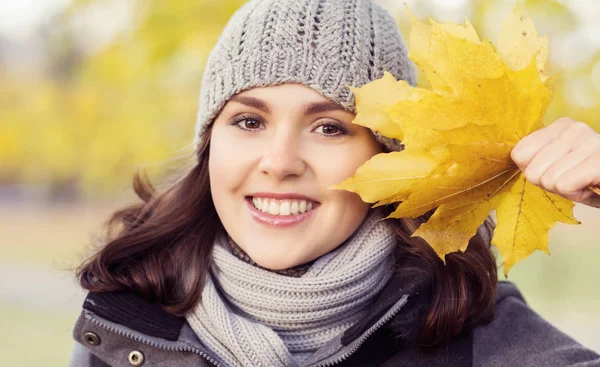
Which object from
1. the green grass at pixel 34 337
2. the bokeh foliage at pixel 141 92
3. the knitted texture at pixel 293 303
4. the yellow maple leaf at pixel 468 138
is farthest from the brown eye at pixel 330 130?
the green grass at pixel 34 337

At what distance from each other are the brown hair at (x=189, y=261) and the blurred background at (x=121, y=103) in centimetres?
26

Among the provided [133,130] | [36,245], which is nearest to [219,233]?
[133,130]

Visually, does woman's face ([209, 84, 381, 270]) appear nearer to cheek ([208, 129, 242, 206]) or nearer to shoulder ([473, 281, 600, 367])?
cheek ([208, 129, 242, 206])

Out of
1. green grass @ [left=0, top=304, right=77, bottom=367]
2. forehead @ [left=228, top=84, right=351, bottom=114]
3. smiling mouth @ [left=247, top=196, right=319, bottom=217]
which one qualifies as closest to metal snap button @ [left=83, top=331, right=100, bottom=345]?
smiling mouth @ [left=247, top=196, right=319, bottom=217]

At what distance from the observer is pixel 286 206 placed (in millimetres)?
2078

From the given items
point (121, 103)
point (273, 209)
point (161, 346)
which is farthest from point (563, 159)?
point (121, 103)

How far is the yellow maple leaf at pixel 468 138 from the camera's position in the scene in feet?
4.61

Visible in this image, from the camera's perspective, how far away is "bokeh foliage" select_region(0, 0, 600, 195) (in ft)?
13.3

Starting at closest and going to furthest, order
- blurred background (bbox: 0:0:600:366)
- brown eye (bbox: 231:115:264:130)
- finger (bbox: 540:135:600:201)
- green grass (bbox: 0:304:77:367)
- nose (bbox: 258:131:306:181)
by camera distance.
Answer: finger (bbox: 540:135:600:201)
nose (bbox: 258:131:306:181)
brown eye (bbox: 231:115:264:130)
blurred background (bbox: 0:0:600:366)
green grass (bbox: 0:304:77:367)

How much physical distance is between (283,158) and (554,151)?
32.3 inches

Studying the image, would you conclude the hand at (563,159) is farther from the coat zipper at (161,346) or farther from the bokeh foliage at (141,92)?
the bokeh foliage at (141,92)

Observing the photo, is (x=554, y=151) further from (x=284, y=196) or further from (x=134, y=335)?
(x=134, y=335)

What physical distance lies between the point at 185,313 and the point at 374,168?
102cm

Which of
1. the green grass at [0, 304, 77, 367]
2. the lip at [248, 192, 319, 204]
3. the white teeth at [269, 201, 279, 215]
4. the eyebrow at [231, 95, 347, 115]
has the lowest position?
the green grass at [0, 304, 77, 367]
